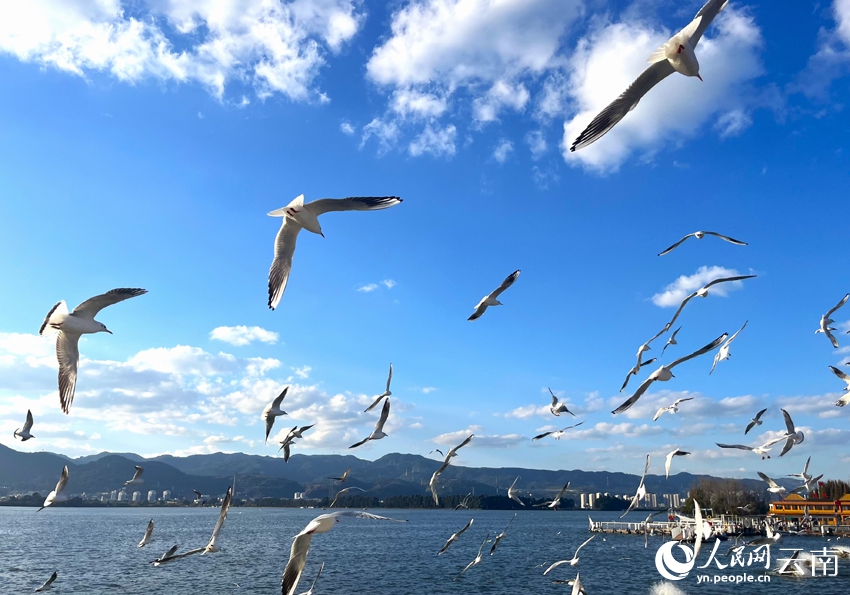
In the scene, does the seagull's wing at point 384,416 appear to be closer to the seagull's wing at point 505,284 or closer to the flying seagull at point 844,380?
the seagull's wing at point 505,284

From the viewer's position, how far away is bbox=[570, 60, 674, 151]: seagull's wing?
6.64 meters

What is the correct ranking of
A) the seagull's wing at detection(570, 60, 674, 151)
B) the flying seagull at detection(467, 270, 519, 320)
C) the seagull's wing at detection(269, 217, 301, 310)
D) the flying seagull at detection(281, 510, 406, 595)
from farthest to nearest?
the flying seagull at detection(467, 270, 519, 320)
the seagull's wing at detection(269, 217, 301, 310)
the flying seagull at detection(281, 510, 406, 595)
the seagull's wing at detection(570, 60, 674, 151)

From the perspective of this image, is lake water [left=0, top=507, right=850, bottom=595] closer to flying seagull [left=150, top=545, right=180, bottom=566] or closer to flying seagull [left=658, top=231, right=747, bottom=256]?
flying seagull [left=150, top=545, right=180, bottom=566]

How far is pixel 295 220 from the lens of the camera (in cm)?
1113

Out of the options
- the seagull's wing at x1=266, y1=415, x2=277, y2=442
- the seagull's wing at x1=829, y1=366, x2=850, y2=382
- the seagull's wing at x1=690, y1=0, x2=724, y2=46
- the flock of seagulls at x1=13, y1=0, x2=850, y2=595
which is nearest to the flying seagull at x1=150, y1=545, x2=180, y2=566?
the flock of seagulls at x1=13, y1=0, x2=850, y2=595

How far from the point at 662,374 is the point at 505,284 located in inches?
170

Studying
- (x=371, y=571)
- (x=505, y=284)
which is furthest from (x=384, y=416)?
(x=371, y=571)

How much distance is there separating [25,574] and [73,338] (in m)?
42.6

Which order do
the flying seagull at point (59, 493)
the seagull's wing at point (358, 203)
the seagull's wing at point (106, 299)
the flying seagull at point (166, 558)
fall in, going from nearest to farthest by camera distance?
1. the seagull's wing at point (358, 203)
2. the seagull's wing at point (106, 299)
3. the flying seagull at point (59, 493)
4. the flying seagull at point (166, 558)

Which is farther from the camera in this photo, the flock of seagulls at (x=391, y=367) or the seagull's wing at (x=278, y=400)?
the seagull's wing at (x=278, y=400)

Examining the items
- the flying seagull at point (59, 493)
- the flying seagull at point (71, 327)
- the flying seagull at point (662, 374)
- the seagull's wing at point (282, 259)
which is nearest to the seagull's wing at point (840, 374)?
the flying seagull at point (662, 374)

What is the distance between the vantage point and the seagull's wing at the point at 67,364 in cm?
1238

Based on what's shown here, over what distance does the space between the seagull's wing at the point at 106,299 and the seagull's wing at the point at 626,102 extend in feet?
30.4

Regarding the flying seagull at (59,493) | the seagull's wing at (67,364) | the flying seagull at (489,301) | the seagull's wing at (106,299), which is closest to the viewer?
the seagull's wing at (106,299)
